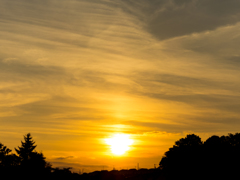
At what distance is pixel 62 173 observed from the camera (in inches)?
2768

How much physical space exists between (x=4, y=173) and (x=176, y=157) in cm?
5810

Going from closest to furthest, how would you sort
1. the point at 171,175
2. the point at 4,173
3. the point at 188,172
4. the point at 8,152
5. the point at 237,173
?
1. the point at 4,173
2. the point at 237,173
3. the point at 188,172
4. the point at 171,175
5. the point at 8,152

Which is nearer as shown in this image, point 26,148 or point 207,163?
point 207,163

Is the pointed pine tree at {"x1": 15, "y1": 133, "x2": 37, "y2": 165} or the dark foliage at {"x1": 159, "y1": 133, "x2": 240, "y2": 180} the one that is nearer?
the dark foliage at {"x1": 159, "y1": 133, "x2": 240, "y2": 180}

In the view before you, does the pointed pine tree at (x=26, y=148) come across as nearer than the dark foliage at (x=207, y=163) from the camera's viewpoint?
No

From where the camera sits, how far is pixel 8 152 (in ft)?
427

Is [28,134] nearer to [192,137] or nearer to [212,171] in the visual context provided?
[192,137]

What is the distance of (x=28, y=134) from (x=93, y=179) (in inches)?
1893

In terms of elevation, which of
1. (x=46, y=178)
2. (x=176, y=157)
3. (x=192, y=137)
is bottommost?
(x=46, y=178)

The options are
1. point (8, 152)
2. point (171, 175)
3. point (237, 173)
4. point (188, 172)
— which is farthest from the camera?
point (8, 152)

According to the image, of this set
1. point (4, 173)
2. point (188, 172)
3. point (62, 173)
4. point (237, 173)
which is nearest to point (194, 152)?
point (188, 172)

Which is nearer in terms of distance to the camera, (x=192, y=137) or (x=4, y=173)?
(x=4, y=173)

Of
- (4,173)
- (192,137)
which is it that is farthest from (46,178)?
(192,137)

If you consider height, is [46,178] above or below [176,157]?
below
